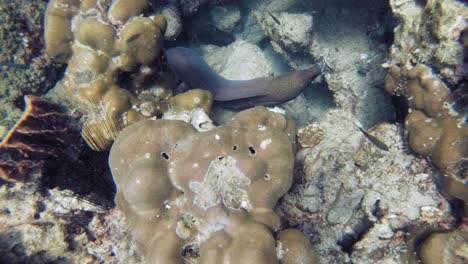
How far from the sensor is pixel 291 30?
653 centimetres

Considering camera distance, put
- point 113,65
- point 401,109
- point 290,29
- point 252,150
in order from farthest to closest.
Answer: point 290,29
point 401,109
point 113,65
point 252,150

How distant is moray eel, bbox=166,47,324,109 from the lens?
18.9ft

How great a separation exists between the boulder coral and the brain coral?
1.11 m

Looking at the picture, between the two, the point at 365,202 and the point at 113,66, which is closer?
the point at 365,202

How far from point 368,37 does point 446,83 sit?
354cm

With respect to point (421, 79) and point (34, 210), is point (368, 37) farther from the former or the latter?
point (34, 210)

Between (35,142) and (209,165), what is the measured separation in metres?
2.21

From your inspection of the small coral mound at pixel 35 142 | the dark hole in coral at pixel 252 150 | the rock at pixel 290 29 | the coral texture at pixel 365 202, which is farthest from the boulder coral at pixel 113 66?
the rock at pixel 290 29

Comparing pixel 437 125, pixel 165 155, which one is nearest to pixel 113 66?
pixel 165 155

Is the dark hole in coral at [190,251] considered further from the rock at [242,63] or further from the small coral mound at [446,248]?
the rock at [242,63]

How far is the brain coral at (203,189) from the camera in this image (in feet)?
8.29

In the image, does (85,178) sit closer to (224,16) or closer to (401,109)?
(401,109)

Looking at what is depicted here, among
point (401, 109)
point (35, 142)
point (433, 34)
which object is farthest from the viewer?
point (401, 109)

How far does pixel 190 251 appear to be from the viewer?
103 inches
